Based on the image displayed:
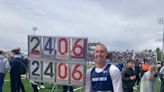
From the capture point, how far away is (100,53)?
653cm

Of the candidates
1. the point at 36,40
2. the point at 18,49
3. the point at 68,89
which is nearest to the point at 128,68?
the point at 68,89

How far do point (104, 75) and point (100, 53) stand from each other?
13.8 inches

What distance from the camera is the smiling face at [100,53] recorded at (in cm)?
653

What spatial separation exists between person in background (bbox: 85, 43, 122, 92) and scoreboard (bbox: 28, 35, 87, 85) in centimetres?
144

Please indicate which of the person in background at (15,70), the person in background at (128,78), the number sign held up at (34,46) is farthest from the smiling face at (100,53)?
the person in background at (15,70)

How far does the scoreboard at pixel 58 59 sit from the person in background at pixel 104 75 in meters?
1.44

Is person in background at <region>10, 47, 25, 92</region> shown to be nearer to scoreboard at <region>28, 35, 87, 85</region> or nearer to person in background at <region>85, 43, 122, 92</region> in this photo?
scoreboard at <region>28, 35, 87, 85</region>

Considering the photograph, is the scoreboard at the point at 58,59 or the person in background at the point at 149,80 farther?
the person in background at the point at 149,80

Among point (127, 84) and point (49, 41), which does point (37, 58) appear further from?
point (127, 84)

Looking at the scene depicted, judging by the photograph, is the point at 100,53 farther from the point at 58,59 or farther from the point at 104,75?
the point at 58,59

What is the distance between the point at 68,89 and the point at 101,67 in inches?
384

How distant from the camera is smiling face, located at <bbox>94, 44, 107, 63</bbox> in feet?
21.4

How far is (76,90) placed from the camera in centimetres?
2303

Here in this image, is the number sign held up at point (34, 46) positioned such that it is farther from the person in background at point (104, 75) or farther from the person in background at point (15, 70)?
the person in background at point (15, 70)
